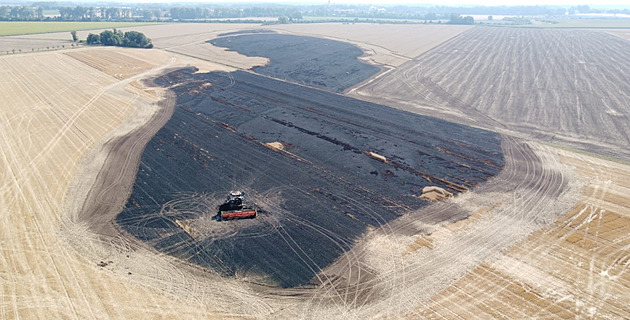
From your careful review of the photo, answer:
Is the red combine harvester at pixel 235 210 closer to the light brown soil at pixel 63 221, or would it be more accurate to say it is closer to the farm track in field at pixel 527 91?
the light brown soil at pixel 63 221

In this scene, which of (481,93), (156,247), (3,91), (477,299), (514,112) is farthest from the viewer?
(481,93)

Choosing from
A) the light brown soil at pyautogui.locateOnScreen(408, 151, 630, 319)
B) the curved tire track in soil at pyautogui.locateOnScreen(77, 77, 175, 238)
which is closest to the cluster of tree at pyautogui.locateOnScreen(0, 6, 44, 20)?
the curved tire track in soil at pyautogui.locateOnScreen(77, 77, 175, 238)

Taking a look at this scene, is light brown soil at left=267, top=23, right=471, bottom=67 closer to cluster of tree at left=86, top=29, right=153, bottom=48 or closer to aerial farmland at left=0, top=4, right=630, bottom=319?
aerial farmland at left=0, top=4, right=630, bottom=319

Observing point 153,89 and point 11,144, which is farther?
point 153,89

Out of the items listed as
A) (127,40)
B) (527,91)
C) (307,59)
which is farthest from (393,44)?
(127,40)

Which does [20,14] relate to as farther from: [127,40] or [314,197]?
[314,197]

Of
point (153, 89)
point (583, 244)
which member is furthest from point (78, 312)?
point (153, 89)

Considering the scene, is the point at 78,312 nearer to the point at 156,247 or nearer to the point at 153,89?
the point at 156,247
